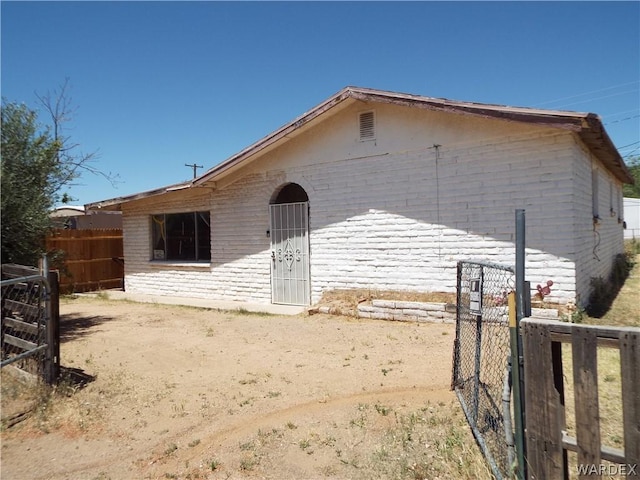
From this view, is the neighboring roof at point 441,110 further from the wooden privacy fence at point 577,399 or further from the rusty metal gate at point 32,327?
the rusty metal gate at point 32,327

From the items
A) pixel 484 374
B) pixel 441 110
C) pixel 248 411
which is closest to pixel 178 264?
pixel 441 110

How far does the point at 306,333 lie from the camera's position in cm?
789

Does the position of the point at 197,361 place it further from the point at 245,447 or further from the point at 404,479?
the point at 404,479

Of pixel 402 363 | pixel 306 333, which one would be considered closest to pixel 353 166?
pixel 306 333

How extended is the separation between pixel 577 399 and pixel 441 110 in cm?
672

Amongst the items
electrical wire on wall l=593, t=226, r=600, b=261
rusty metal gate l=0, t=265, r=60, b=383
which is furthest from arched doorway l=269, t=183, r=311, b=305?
electrical wire on wall l=593, t=226, r=600, b=261

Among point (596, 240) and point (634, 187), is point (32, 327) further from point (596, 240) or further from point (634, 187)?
point (634, 187)

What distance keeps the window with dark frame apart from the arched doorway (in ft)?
8.56

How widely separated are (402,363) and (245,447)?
9.08 ft


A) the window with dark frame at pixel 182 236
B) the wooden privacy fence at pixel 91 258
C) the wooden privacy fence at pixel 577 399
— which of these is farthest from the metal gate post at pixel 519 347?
the wooden privacy fence at pixel 91 258

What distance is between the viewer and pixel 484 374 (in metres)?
4.84

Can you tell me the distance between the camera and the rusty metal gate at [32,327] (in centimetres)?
499

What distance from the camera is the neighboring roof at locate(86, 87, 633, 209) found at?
22.9 feet

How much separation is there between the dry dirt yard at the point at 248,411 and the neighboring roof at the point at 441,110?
3777 mm
